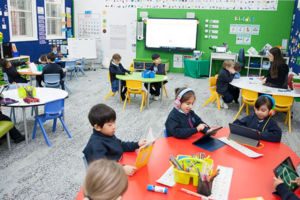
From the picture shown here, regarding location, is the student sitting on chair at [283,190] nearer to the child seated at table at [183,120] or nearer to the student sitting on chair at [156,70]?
the child seated at table at [183,120]

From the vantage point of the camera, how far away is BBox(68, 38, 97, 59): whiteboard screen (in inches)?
369

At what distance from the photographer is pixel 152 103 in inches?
239

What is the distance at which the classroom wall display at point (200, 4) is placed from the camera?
8.77 metres

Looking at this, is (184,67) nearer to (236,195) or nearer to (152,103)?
(152,103)

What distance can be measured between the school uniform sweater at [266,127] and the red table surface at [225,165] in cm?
6

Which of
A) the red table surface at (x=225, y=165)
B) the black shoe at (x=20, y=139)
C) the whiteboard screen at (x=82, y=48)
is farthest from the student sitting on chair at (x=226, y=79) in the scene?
the whiteboard screen at (x=82, y=48)

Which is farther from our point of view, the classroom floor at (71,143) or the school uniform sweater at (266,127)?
the classroom floor at (71,143)

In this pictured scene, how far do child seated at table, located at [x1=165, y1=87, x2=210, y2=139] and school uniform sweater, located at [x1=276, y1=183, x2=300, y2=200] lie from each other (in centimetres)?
87

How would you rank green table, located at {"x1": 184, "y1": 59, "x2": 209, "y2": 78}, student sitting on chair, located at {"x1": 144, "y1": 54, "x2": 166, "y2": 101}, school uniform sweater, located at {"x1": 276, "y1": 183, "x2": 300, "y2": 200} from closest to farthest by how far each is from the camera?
school uniform sweater, located at {"x1": 276, "y1": 183, "x2": 300, "y2": 200}
student sitting on chair, located at {"x1": 144, "y1": 54, "x2": 166, "y2": 101}
green table, located at {"x1": 184, "y1": 59, "x2": 209, "y2": 78}

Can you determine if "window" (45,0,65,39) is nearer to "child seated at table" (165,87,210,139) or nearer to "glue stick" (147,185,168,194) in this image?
"child seated at table" (165,87,210,139)

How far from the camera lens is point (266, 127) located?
2.53 metres

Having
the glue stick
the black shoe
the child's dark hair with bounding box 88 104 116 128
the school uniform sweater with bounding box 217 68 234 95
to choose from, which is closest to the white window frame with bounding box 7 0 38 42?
the black shoe

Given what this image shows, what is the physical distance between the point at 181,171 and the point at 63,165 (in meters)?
2.10

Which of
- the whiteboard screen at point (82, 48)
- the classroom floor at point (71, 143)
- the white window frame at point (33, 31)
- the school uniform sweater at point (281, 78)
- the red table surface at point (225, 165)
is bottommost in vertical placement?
the classroom floor at point (71, 143)
